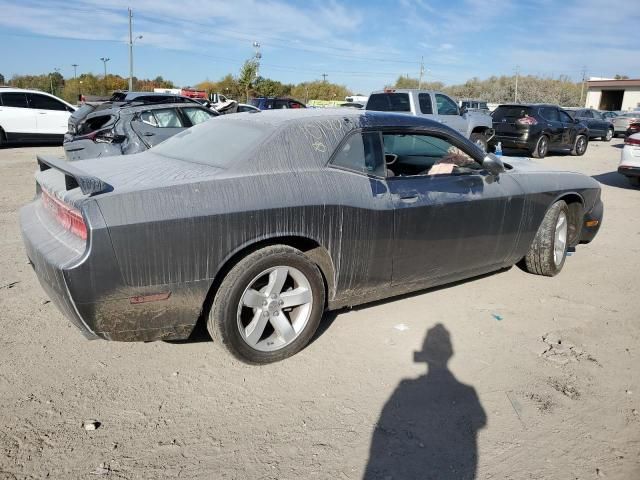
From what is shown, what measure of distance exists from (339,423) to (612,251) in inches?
191

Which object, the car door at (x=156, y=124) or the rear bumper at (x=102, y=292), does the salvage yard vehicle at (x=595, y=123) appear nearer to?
the car door at (x=156, y=124)

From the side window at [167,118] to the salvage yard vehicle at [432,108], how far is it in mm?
5471

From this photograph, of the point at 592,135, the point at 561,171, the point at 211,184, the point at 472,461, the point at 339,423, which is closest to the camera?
the point at 472,461

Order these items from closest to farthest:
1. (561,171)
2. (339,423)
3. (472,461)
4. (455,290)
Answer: (472,461)
(339,423)
(455,290)
(561,171)

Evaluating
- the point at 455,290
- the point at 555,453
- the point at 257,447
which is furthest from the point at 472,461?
the point at 455,290

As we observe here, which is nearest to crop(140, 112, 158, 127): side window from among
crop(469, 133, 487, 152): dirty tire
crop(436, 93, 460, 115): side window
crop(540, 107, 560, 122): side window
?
crop(436, 93, 460, 115): side window

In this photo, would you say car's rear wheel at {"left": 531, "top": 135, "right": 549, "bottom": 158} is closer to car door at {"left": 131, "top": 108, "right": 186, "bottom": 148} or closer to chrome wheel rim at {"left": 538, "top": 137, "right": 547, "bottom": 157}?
chrome wheel rim at {"left": 538, "top": 137, "right": 547, "bottom": 157}

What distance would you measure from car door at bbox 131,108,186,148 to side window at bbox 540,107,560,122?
1135 cm

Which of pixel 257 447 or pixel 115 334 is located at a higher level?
pixel 115 334

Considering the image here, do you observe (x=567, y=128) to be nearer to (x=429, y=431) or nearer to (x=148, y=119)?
(x=148, y=119)

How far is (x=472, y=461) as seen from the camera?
2.57 m

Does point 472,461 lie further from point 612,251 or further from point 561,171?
point 612,251

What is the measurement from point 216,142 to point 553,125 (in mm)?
14739

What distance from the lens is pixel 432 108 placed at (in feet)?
45.1
